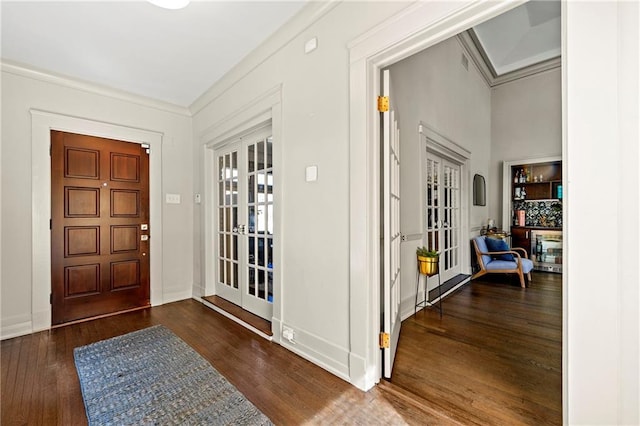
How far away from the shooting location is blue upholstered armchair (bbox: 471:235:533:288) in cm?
436

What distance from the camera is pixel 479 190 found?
524 centimetres

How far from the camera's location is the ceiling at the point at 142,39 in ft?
7.21

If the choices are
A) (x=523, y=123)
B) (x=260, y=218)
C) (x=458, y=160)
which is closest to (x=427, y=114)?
(x=458, y=160)

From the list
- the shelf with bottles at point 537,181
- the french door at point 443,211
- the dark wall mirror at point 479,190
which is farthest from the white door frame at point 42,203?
the shelf with bottles at point 537,181

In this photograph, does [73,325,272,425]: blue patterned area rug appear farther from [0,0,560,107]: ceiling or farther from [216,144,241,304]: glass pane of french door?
[0,0,560,107]: ceiling

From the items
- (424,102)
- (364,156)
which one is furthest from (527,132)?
(364,156)

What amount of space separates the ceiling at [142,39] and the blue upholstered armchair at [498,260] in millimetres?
3325

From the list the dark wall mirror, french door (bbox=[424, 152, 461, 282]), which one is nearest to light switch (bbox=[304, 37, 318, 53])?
french door (bbox=[424, 152, 461, 282])

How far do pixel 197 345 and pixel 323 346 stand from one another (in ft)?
3.99

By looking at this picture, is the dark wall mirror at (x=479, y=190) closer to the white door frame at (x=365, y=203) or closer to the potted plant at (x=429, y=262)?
the potted plant at (x=429, y=262)

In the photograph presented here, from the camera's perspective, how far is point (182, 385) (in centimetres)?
196

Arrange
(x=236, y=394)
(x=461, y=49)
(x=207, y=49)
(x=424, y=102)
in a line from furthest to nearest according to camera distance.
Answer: (x=461, y=49) < (x=424, y=102) < (x=207, y=49) < (x=236, y=394)

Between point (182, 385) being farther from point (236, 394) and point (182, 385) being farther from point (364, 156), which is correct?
point (364, 156)
